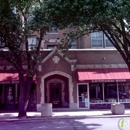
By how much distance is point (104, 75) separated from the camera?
2262cm

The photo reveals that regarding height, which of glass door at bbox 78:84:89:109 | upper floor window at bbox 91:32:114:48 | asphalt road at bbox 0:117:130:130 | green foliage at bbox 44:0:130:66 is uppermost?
upper floor window at bbox 91:32:114:48

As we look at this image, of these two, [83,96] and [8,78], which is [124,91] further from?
[8,78]

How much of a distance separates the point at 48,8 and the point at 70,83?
Answer: 11.3 meters

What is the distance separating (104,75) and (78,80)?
246 cm

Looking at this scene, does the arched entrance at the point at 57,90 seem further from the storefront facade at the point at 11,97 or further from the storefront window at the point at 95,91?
the storefront window at the point at 95,91

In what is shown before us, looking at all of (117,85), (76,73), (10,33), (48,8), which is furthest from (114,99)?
(48,8)

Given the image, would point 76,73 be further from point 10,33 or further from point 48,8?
point 48,8

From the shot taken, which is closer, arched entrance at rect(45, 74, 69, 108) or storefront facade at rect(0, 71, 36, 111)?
storefront facade at rect(0, 71, 36, 111)

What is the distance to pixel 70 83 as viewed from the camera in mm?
23125

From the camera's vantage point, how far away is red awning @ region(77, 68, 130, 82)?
2208 centimetres

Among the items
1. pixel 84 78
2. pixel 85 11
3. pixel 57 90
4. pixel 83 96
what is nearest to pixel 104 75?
pixel 84 78

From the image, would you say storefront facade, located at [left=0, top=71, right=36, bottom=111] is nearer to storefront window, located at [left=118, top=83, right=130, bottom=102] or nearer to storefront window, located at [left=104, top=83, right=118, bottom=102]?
storefront window, located at [left=104, top=83, right=118, bottom=102]

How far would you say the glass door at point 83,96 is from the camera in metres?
23.3

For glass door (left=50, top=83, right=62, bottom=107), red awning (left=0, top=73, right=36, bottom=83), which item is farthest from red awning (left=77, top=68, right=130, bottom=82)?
red awning (left=0, top=73, right=36, bottom=83)
